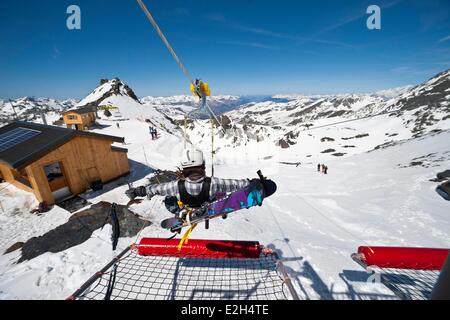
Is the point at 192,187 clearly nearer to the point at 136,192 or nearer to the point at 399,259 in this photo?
the point at 136,192

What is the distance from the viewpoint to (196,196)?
17.4 feet

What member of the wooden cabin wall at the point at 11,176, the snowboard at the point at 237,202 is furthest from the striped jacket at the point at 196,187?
the wooden cabin wall at the point at 11,176

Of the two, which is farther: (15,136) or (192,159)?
(15,136)

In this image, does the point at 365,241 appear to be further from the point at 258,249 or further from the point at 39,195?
the point at 39,195

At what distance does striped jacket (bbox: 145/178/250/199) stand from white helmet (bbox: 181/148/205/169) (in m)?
0.45

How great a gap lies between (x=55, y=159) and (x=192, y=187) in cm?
1482

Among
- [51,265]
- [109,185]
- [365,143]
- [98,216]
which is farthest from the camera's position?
[365,143]

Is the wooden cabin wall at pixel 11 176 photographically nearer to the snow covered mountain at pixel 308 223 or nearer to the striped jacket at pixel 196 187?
the snow covered mountain at pixel 308 223

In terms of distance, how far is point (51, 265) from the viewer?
852cm

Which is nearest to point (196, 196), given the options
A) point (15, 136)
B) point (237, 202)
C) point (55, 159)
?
point (237, 202)

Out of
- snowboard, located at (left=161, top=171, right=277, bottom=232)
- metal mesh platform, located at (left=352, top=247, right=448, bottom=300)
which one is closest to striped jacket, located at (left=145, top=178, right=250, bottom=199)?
snowboard, located at (left=161, top=171, right=277, bottom=232)

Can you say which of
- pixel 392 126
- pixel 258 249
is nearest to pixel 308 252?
pixel 258 249

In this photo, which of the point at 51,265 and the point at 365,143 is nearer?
the point at 51,265

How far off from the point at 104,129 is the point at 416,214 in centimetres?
5343
